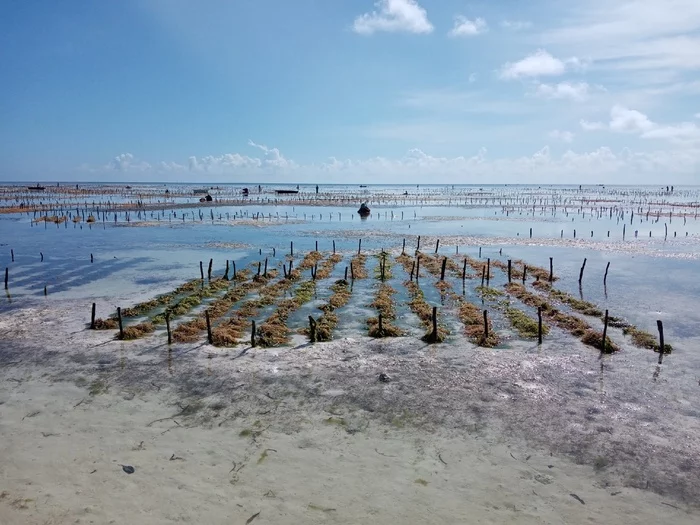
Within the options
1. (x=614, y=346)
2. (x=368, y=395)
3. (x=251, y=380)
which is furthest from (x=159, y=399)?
(x=614, y=346)

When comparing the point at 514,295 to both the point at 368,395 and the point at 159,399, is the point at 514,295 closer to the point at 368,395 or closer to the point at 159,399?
the point at 368,395

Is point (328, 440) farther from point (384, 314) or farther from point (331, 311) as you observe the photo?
point (331, 311)

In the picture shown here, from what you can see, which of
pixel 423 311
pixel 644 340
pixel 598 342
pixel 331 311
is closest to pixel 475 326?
pixel 423 311

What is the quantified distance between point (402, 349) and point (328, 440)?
7.29 metres

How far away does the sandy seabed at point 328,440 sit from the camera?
33.8 ft

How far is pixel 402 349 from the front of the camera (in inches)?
768

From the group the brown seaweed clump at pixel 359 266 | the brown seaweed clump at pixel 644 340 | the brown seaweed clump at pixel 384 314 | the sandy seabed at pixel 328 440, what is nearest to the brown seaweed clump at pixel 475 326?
the sandy seabed at pixel 328 440

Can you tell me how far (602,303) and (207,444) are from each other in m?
23.2

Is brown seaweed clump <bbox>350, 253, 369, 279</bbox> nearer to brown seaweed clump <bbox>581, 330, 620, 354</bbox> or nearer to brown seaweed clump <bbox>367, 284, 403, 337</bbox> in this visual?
brown seaweed clump <bbox>367, 284, 403, 337</bbox>

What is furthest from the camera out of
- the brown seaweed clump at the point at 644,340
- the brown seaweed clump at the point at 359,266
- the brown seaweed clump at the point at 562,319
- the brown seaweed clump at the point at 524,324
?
the brown seaweed clump at the point at 359,266

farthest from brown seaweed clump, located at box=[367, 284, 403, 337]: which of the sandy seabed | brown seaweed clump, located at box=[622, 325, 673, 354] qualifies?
brown seaweed clump, located at box=[622, 325, 673, 354]

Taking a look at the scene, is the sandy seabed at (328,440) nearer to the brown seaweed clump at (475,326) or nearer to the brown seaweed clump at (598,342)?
the brown seaweed clump at (598,342)

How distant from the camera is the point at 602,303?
27.2 metres

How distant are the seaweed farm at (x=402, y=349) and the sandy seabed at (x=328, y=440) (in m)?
0.09
